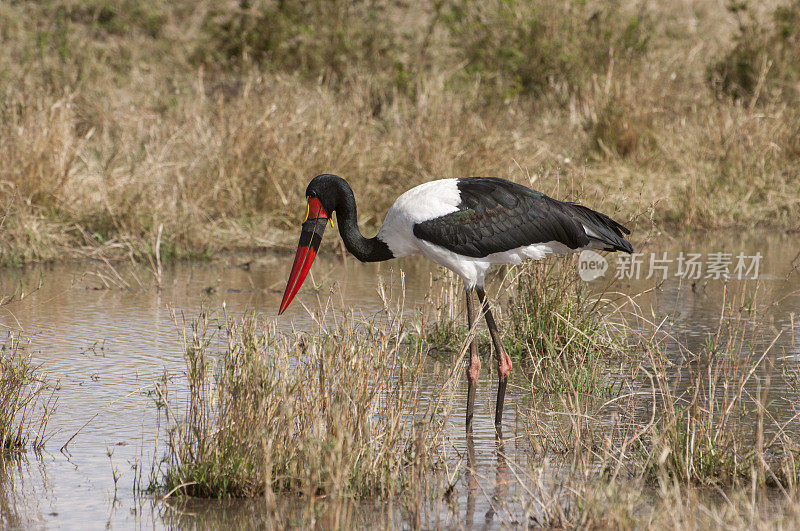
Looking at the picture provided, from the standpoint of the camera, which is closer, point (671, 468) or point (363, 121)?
point (671, 468)

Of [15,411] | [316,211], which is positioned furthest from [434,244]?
[15,411]

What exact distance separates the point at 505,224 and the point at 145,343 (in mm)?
2777

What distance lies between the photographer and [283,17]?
1659 centimetres

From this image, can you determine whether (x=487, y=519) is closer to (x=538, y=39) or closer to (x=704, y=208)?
(x=704, y=208)

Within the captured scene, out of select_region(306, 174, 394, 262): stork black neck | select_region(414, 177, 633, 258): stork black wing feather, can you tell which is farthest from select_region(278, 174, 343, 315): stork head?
select_region(414, 177, 633, 258): stork black wing feather

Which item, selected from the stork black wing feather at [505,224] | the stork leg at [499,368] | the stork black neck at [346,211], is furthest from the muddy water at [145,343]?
the stork black neck at [346,211]

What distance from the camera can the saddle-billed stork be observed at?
6.05 m

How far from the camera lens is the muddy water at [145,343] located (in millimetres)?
4656

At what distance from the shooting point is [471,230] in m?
6.06

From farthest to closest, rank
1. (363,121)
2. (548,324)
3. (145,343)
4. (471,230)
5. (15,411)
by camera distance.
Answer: (363,121) → (145,343) → (548,324) → (471,230) → (15,411)

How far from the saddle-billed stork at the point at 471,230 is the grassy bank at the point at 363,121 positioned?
0.87m

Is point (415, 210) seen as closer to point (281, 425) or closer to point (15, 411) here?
point (281, 425)

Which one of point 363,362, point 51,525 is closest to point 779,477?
point 363,362

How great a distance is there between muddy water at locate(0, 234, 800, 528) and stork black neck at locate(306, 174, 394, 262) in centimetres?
64
